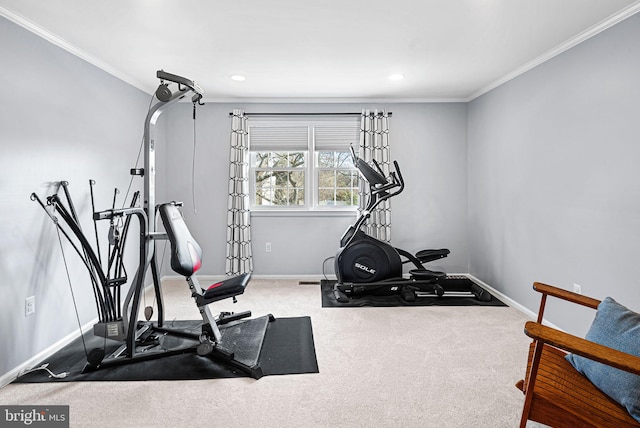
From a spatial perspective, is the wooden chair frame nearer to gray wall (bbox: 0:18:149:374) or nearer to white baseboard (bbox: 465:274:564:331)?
white baseboard (bbox: 465:274:564:331)

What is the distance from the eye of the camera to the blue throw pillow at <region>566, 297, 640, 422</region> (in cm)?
133

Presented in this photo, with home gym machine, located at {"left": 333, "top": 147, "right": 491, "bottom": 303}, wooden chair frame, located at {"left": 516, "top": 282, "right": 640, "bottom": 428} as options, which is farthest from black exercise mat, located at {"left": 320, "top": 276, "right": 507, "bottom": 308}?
wooden chair frame, located at {"left": 516, "top": 282, "right": 640, "bottom": 428}

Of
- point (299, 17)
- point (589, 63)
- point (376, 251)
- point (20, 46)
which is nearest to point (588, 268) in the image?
point (589, 63)

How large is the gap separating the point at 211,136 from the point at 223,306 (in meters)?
2.28

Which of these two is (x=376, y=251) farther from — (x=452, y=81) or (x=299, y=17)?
(x=299, y=17)

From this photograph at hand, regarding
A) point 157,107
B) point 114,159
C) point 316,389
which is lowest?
point 316,389

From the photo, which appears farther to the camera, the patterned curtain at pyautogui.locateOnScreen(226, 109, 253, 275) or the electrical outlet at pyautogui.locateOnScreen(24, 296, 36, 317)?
the patterned curtain at pyautogui.locateOnScreen(226, 109, 253, 275)

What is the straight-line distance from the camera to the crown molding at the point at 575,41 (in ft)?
7.61

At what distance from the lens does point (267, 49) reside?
118 inches

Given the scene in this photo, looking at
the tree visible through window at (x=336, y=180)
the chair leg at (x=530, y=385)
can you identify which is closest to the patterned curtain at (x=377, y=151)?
the tree visible through window at (x=336, y=180)

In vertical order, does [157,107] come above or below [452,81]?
below

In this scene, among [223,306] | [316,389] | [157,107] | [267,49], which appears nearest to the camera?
[316,389]

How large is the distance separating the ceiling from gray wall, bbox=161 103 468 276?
0.78m

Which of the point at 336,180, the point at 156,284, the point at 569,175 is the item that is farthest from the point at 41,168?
the point at 569,175
